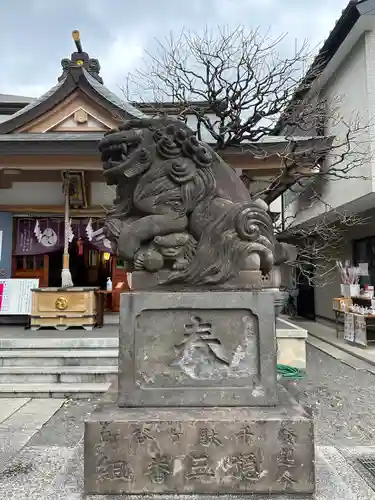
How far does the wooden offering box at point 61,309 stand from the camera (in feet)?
27.6

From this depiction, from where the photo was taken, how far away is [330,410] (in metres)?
5.55

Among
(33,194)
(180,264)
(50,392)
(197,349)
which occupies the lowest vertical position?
(50,392)

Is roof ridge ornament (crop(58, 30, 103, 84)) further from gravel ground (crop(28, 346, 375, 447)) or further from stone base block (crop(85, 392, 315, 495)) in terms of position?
stone base block (crop(85, 392, 315, 495))

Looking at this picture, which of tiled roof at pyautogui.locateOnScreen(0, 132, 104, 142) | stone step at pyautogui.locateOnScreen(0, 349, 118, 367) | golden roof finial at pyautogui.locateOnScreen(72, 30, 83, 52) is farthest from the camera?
golden roof finial at pyautogui.locateOnScreen(72, 30, 83, 52)

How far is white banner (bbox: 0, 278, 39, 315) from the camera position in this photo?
29.1ft

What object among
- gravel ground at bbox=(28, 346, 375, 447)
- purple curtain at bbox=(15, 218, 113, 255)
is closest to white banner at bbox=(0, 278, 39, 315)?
purple curtain at bbox=(15, 218, 113, 255)

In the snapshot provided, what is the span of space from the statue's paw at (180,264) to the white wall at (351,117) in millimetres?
7314

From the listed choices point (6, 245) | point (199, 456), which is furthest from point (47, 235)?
point (199, 456)

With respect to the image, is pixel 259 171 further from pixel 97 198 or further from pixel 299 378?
pixel 299 378

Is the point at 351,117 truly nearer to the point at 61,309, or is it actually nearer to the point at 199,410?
the point at 61,309

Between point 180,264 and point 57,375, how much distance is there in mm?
4531

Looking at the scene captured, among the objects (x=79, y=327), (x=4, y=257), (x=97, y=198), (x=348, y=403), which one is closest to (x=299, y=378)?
(x=348, y=403)

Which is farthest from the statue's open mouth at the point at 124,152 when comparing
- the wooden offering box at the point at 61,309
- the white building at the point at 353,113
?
the white building at the point at 353,113

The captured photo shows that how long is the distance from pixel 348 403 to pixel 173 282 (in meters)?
4.40
